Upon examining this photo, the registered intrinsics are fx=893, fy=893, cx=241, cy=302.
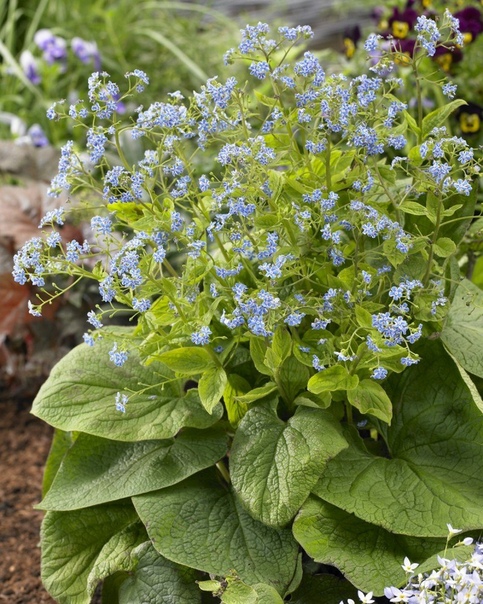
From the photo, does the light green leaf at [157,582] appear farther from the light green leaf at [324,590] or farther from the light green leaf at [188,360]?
the light green leaf at [188,360]

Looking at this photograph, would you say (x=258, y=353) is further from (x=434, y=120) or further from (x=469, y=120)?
(x=469, y=120)

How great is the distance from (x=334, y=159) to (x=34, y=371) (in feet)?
6.75

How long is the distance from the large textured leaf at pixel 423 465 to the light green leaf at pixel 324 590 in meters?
A: 0.21

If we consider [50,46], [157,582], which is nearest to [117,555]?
[157,582]

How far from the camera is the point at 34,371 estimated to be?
3488 mm

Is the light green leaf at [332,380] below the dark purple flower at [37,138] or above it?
above

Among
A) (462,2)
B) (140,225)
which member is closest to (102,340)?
(140,225)

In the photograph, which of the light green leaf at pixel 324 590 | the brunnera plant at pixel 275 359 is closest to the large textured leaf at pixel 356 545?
the brunnera plant at pixel 275 359

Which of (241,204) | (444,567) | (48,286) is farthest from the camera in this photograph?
(48,286)

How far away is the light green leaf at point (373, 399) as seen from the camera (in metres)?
1.64

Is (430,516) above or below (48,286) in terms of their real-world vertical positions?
above

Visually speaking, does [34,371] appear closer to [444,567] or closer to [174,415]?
[174,415]

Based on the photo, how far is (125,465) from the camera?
1891 mm

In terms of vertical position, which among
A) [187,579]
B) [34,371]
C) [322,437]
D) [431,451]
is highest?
[322,437]
